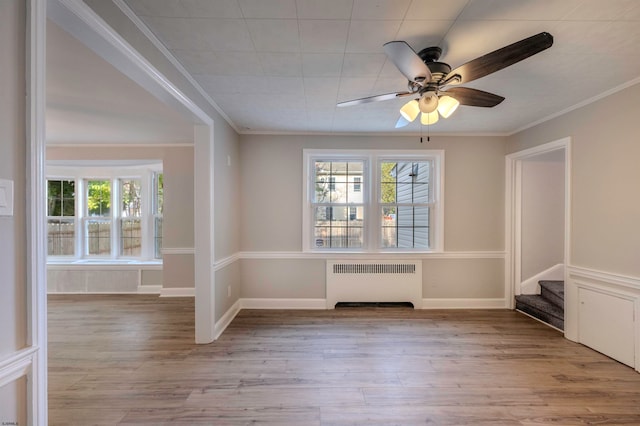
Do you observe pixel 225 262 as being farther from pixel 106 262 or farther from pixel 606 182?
pixel 606 182

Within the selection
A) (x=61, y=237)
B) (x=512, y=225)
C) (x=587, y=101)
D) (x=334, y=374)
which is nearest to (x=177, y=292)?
(x=61, y=237)

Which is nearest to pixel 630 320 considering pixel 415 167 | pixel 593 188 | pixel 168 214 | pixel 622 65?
pixel 593 188

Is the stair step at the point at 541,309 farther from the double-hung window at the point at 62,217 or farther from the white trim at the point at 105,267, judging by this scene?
the double-hung window at the point at 62,217

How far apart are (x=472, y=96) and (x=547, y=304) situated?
3064 millimetres

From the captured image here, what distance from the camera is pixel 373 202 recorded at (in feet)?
13.2

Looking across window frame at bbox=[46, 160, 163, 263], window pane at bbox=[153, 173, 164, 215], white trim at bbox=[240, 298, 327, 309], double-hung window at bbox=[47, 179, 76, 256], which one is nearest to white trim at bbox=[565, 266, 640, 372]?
white trim at bbox=[240, 298, 327, 309]

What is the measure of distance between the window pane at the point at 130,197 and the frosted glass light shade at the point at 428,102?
4.95 metres

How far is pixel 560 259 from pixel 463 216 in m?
1.55

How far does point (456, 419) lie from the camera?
1.83 metres

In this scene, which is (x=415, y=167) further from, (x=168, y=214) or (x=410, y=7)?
(x=168, y=214)

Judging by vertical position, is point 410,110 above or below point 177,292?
above

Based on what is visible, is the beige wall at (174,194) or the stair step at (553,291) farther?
the beige wall at (174,194)

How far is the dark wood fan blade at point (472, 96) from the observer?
1.93m

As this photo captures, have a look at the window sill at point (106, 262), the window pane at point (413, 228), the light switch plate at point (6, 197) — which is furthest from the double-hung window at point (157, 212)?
the light switch plate at point (6, 197)
